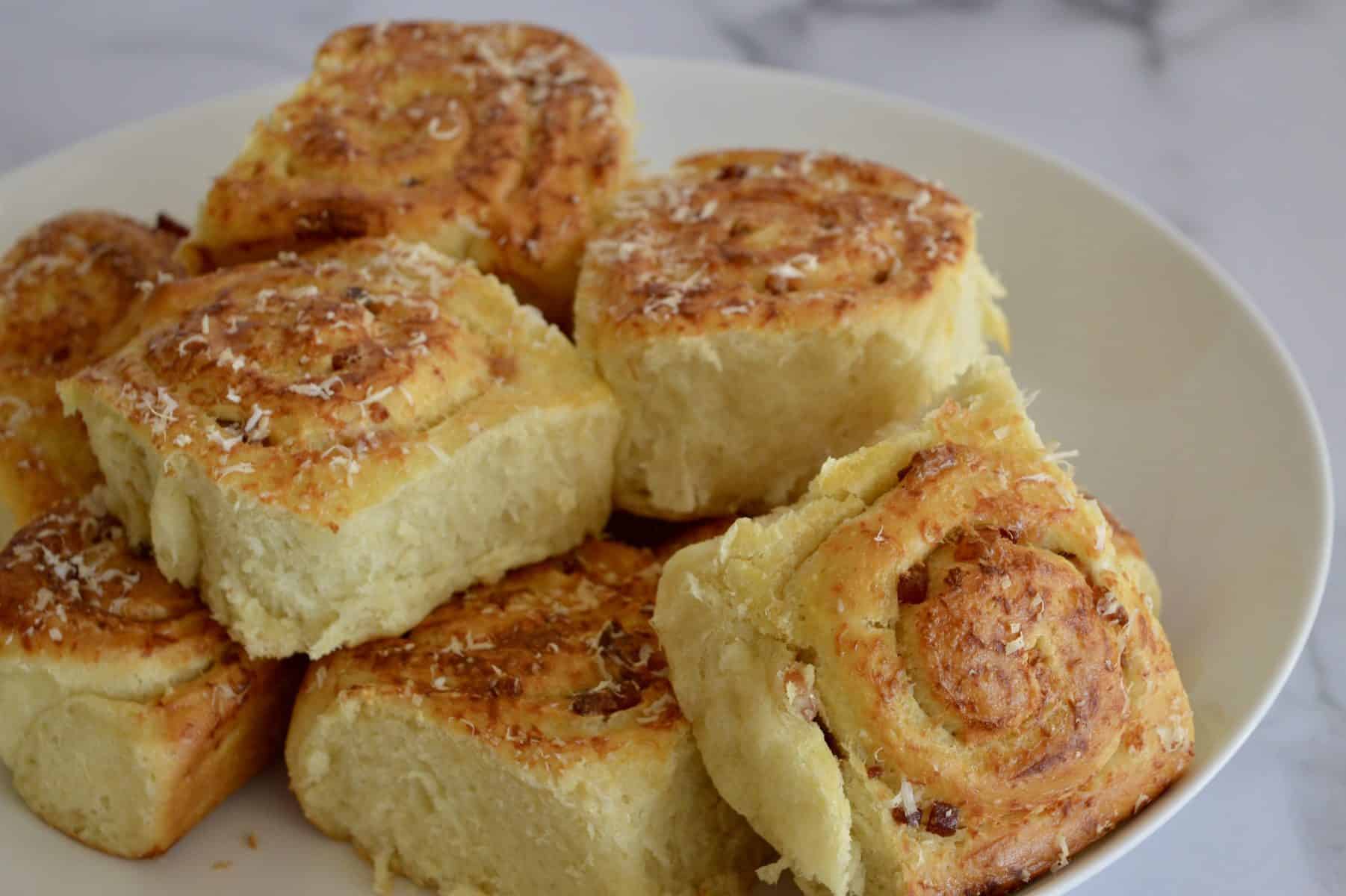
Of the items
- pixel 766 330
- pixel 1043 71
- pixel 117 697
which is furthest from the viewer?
pixel 1043 71

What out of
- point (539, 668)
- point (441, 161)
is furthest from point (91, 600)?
point (441, 161)

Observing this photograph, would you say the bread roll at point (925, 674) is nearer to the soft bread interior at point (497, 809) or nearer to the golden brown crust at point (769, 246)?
the soft bread interior at point (497, 809)

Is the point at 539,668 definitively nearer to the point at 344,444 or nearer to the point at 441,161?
the point at 344,444

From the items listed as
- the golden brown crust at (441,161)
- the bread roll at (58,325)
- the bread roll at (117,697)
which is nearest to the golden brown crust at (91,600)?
the bread roll at (117,697)

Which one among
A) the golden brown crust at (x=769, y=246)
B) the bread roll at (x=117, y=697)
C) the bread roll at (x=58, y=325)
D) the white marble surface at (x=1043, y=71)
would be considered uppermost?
the golden brown crust at (x=769, y=246)

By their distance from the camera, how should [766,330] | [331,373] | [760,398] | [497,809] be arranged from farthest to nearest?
1. [760,398]
2. [766,330]
3. [331,373]
4. [497,809]

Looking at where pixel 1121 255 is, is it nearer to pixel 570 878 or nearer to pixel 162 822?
pixel 570 878

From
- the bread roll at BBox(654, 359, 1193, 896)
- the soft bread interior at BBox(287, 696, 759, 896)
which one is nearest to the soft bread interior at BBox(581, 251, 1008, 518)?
the bread roll at BBox(654, 359, 1193, 896)

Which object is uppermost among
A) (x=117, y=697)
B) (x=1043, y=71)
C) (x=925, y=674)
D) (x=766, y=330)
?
(x=766, y=330)
